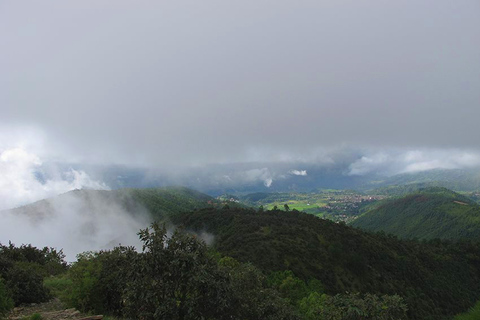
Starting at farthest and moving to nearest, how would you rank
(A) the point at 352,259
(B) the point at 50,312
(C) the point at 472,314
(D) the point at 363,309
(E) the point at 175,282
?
(A) the point at 352,259
(B) the point at 50,312
(D) the point at 363,309
(E) the point at 175,282
(C) the point at 472,314

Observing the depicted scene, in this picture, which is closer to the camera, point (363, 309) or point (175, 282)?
point (175, 282)

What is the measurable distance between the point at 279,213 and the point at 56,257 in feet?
362

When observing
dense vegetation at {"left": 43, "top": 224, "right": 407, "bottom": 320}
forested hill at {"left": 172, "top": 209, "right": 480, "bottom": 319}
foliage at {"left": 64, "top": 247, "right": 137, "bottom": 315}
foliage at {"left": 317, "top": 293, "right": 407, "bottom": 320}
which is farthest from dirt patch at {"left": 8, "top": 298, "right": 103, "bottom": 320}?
forested hill at {"left": 172, "top": 209, "right": 480, "bottom": 319}

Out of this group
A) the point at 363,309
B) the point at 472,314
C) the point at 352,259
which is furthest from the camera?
the point at 352,259

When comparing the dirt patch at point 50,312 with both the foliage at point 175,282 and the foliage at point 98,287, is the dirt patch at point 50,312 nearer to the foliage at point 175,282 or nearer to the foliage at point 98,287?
the foliage at point 98,287

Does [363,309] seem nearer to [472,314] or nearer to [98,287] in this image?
[472,314]

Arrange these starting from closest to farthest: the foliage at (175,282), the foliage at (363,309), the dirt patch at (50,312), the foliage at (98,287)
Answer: the foliage at (175,282) → the foliage at (363,309) → the dirt patch at (50,312) → the foliage at (98,287)

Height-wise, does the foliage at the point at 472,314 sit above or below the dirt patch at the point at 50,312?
above

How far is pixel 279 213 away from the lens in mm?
142250

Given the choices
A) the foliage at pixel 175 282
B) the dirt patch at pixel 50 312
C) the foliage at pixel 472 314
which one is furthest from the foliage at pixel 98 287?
the foliage at pixel 472 314

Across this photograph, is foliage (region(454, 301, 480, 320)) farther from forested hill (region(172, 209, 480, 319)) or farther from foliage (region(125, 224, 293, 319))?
forested hill (region(172, 209, 480, 319))

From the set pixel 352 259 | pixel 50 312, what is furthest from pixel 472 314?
pixel 352 259

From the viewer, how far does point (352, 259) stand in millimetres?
88562

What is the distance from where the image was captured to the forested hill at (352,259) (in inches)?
3110
